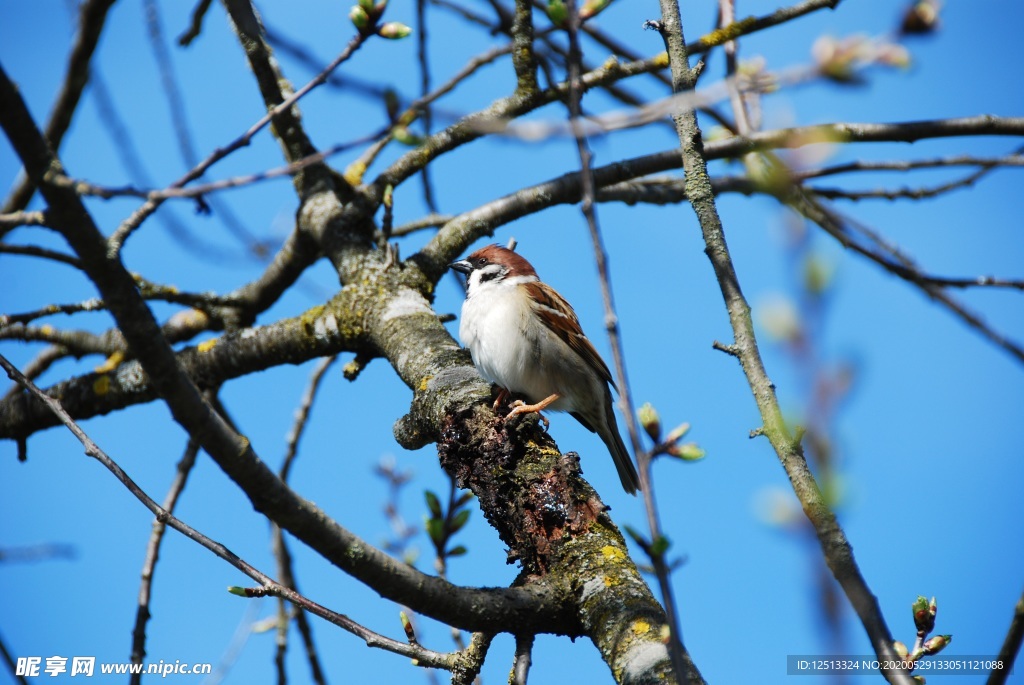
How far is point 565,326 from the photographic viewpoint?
448 cm

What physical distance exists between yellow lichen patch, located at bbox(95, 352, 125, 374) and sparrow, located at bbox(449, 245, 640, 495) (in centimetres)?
175

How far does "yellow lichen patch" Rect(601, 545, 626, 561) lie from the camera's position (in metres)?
2.47

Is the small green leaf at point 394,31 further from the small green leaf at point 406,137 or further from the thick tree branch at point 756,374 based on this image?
the thick tree branch at point 756,374

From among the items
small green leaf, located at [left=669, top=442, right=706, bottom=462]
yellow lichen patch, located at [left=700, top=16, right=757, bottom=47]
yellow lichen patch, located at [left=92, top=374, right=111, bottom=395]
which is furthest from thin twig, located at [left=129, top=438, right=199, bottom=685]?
yellow lichen patch, located at [left=700, top=16, right=757, bottom=47]

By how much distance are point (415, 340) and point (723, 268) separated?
202 cm

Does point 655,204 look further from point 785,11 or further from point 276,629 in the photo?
point 276,629

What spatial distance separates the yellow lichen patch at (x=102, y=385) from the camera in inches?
165

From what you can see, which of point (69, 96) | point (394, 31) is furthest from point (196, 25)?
point (394, 31)

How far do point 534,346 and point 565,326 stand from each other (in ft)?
1.01

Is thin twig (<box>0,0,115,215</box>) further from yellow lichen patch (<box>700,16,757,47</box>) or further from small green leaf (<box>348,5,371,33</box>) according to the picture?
yellow lichen patch (<box>700,16,757,47</box>)

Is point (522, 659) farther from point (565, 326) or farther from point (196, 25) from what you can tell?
point (196, 25)

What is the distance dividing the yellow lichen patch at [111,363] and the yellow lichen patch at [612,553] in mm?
2940

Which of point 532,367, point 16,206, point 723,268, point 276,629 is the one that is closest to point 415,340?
point 532,367

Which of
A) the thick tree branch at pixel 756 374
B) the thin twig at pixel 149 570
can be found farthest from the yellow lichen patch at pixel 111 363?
the thick tree branch at pixel 756 374
